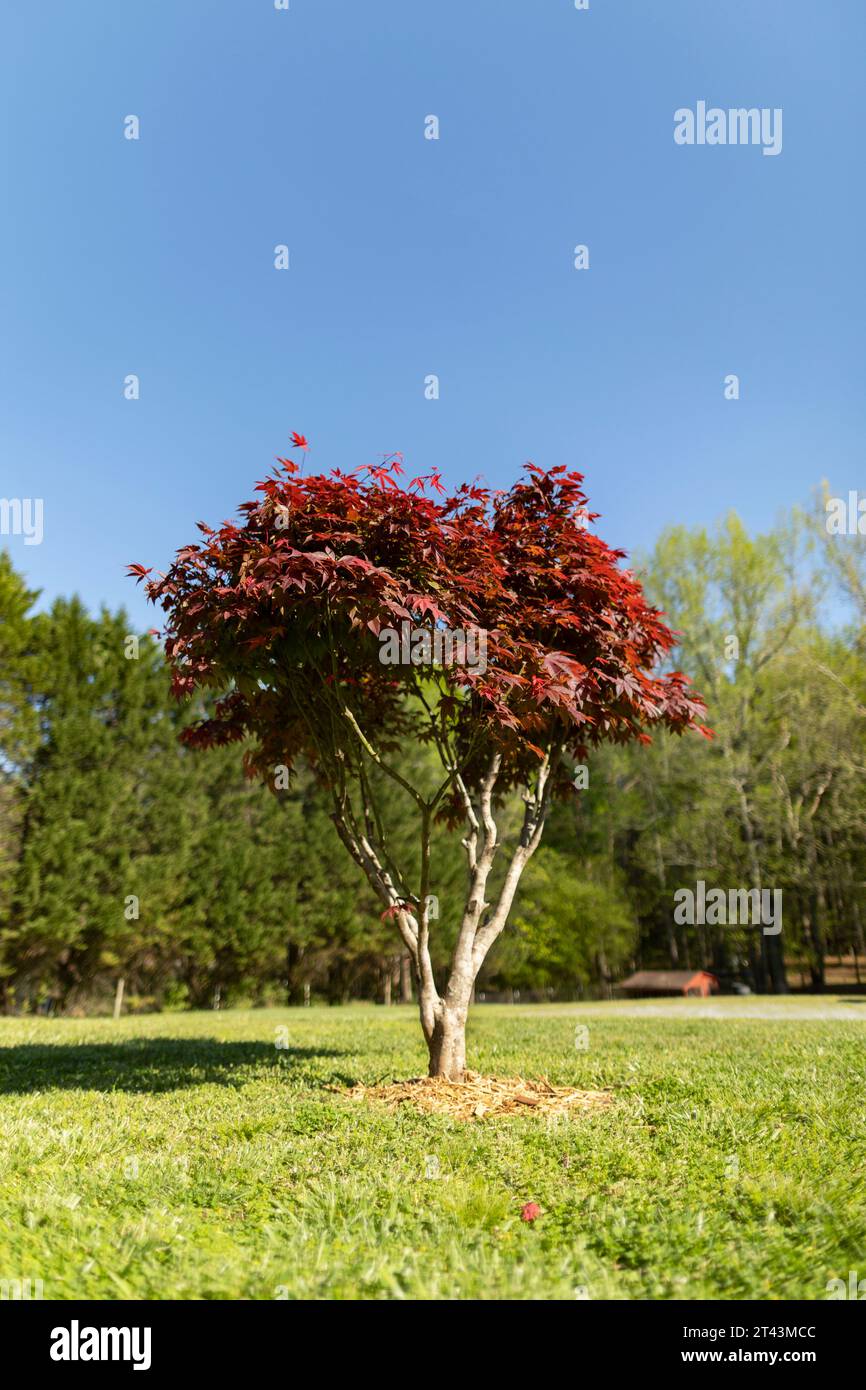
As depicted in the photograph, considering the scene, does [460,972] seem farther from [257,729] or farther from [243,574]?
[243,574]

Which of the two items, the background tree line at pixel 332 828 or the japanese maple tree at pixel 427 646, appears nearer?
the japanese maple tree at pixel 427 646

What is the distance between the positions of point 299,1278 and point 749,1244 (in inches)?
70.9

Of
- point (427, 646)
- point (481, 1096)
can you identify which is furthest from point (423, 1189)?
point (427, 646)

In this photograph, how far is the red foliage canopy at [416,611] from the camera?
20.3 ft

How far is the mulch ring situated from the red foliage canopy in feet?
8.37

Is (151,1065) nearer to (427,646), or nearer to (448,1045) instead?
(448,1045)

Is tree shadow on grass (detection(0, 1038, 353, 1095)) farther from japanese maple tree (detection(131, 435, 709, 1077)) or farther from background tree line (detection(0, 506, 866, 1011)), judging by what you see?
background tree line (detection(0, 506, 866, 1011))

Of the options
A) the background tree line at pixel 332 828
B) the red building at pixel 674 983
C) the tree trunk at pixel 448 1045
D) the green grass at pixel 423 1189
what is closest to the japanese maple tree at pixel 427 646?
the tree trunk at pixel 448 1045

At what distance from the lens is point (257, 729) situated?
8086 mm

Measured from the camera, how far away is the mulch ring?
19.6 feet

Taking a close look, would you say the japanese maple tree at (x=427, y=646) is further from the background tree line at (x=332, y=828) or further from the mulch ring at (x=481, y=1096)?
the background tree line at (x=332, y=828)

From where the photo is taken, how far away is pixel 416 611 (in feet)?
21.3

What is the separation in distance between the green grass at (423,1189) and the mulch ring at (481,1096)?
10.2 inches
